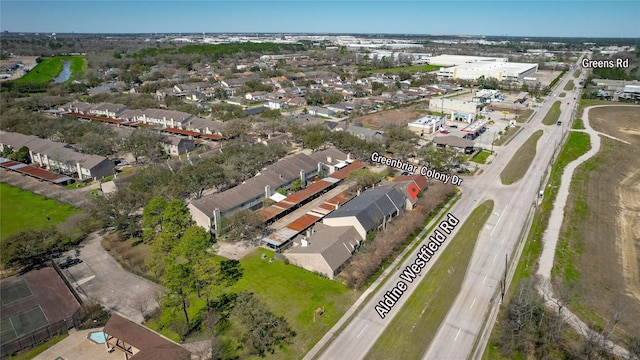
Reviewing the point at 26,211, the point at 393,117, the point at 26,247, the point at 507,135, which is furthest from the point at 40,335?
the point at 507,135

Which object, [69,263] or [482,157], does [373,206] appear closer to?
[69,263]

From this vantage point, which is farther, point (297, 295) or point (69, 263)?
point (69, 263)

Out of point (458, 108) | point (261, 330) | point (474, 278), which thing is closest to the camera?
point (261, 330)

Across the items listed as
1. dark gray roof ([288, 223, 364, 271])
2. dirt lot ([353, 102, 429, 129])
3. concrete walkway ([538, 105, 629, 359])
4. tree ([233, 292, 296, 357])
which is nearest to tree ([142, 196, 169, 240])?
dark gray roof ([288, 223, 364, 271])

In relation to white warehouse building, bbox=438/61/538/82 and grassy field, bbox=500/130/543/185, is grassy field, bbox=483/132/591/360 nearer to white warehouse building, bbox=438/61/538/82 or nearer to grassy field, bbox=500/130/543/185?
grassy field, bbox=500/130/543/185

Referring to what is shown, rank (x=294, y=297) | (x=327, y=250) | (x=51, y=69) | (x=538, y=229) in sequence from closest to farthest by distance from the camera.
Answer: (x=294, y=297)
(x=327, y=250)
(x=538, y=229)
(x=51, y=69)

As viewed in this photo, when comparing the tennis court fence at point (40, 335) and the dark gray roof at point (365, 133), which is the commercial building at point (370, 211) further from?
the dark gray roof at point (365, 133)
